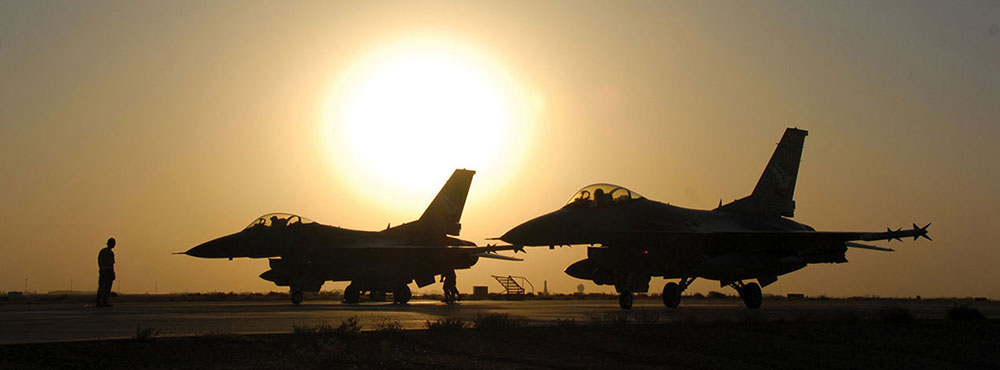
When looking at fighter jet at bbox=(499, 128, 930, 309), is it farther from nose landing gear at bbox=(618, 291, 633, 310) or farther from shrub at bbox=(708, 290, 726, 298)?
shrub at bbox=(708, 290, 726, 298)

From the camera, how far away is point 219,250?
30891 mm

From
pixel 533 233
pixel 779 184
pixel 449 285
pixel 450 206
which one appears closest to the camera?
pixel 533 233

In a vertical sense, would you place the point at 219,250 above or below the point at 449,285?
above

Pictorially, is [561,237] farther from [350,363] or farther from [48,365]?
[48,365]

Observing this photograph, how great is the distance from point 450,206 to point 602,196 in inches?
562

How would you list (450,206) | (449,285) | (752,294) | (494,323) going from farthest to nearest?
(450,206) < (449,285) < (752,294) < (494,323)

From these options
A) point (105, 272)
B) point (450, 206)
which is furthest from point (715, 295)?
point (105, 272)

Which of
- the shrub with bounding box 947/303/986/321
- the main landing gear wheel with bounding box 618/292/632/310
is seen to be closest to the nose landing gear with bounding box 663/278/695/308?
the main landing gear wheel with bounding box 618/292/632/310

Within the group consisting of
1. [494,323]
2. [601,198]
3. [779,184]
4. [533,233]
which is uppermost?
[779,184]

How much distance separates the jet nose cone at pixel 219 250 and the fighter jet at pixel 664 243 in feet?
41.0

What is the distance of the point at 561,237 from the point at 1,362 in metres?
15.5

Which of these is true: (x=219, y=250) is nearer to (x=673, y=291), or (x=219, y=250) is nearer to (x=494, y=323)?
(x=673, y=291)

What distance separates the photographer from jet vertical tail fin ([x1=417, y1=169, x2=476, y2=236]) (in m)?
36.3

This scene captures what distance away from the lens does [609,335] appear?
12.4 metres
